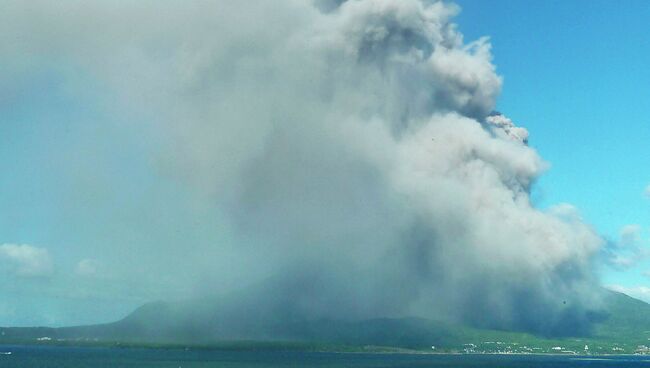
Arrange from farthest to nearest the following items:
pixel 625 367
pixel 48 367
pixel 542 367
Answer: pixel 625 367 → pixel 542 367 → pixel 48 367

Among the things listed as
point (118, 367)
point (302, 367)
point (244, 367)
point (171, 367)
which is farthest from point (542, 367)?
point (118, 367)

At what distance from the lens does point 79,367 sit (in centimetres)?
12038

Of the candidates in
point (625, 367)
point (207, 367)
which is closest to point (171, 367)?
point (207, 367)

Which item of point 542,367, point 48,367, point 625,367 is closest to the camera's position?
point 48,367

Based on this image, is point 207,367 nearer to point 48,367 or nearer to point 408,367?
point 48,367

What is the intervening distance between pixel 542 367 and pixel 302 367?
5095 cm

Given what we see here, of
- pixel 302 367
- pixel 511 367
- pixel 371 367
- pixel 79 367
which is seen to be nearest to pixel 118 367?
pixel 79 367

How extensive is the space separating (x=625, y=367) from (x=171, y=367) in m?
101

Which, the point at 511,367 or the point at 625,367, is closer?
the point at 511,367

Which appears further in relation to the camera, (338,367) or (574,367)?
(574,367)

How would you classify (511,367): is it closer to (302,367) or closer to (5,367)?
(302,367)

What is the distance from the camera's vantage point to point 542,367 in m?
136

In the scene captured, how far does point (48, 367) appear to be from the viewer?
393ft

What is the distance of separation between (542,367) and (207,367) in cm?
6814
